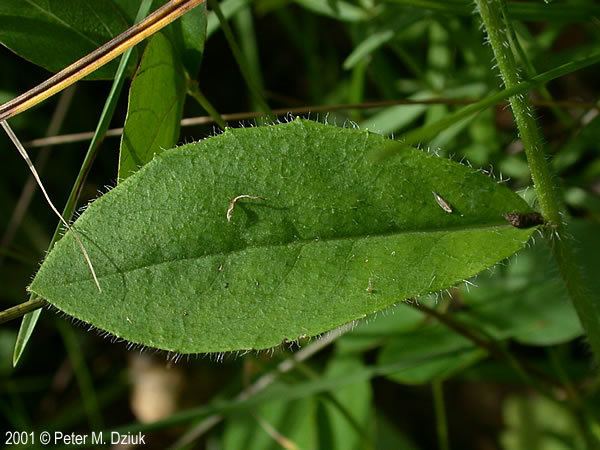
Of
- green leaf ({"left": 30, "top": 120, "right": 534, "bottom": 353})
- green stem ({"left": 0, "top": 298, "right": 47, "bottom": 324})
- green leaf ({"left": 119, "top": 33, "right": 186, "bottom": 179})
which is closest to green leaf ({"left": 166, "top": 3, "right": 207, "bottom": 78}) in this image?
green leaf ({"left": 119, "top": 33, "right": 186, "bottom": 179})

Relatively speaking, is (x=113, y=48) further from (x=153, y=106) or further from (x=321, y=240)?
(x=321, y=240)

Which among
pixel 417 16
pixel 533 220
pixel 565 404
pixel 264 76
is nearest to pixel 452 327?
pixel 565 404

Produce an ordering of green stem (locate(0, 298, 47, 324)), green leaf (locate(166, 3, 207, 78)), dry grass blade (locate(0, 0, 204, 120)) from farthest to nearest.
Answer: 1. green leaf (locate(166, 3, 207, 78))
2. dry grass blade (locate(0, 0, 204, 120))
3. green stem (locate(0, 298, 47, 324))

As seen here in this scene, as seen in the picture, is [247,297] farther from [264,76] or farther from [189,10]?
[264,76]

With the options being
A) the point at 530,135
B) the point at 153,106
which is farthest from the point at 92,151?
the point at 530,135

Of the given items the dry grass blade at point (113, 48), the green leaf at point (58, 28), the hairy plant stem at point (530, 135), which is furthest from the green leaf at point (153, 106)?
the hairy plant stem at point (530, 135)

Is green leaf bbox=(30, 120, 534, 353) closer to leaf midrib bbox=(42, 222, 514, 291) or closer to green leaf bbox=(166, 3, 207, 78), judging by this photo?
leaf midrib bbox=(42, 222, 514, 291)
